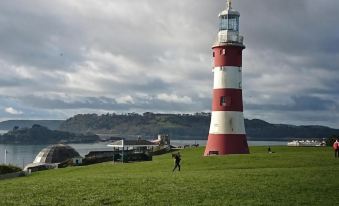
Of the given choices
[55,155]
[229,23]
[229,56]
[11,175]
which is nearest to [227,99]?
[229,56]

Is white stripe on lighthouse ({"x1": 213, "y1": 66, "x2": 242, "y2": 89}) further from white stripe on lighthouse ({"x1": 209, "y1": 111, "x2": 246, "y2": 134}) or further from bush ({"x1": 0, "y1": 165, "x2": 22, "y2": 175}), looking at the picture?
bush ({"x1": 0, "y1": 165, "x2": 22, "y2": 175})

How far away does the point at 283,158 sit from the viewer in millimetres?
38250

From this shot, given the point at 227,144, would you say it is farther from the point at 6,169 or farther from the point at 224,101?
the point at 6,169

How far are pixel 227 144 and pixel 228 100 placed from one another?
386 centimetres

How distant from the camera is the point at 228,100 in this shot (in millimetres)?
45344

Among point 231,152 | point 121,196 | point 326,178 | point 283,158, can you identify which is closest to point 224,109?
point 231,152

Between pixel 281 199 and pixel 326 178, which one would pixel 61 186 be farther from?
pixel 326 178

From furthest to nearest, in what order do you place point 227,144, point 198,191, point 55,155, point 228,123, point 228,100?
1. point 55,155
2. point 228,100
3. point 228,123
4. point 227,144
5. point 198,191

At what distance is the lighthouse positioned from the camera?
45.0m

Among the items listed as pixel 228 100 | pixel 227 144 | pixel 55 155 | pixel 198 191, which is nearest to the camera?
pixel 198 191

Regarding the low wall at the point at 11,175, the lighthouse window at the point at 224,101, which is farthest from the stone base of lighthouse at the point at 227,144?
the low wall at the point at 11,175

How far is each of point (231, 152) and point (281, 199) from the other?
26.0 m

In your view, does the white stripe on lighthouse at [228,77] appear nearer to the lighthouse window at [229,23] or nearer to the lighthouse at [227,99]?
the lighthouse at [227,99]

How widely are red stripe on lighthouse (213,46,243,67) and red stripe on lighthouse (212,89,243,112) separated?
2.42 meters
